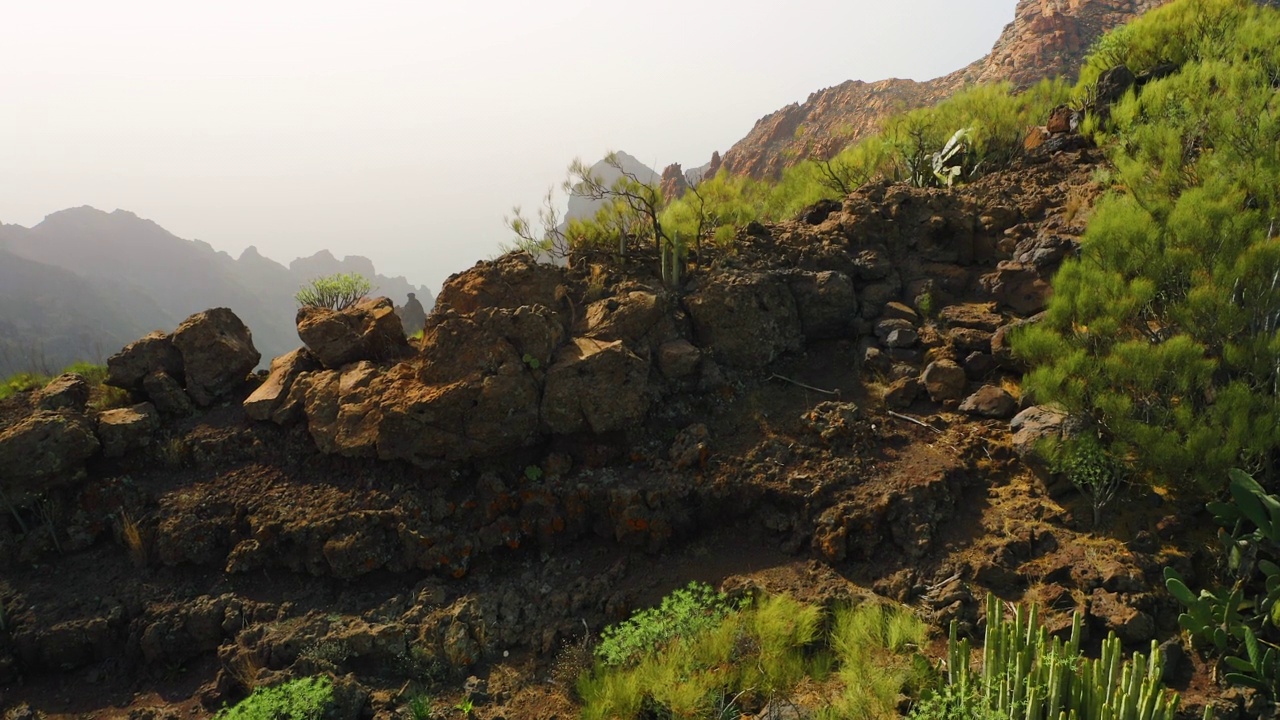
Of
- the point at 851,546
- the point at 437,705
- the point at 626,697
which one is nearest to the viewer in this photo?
the point at 626,697

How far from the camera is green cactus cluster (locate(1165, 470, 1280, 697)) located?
177 inches

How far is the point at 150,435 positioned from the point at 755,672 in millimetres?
7785

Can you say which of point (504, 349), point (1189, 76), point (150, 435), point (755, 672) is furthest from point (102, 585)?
point (1189, 76)

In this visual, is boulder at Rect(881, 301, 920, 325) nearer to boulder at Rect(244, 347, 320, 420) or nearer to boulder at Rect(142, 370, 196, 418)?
boulder at Rect(244, 347, 320, 420)

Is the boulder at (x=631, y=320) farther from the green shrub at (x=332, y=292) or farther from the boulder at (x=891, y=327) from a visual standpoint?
the green shrub at (x=332, y=292)

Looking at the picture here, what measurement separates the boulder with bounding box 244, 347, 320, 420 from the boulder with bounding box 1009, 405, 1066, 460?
869 cm

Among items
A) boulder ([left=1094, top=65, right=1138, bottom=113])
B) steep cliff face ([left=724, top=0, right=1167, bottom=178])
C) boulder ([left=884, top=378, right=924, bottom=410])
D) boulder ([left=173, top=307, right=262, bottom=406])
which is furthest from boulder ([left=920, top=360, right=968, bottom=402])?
steep cliff face ([left=724, top=0, right=1167, bottom=178])

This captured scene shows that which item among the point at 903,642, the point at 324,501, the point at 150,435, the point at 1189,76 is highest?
the point at 1189,76

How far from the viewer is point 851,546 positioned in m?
6.37

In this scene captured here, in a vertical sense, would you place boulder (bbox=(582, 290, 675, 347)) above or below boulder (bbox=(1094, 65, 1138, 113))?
Answer: below

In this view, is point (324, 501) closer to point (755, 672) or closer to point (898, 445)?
point (755, 672)

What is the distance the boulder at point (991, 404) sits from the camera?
7.34 m

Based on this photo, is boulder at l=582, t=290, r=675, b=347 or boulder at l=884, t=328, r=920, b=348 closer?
boulder at l=582, t=290, r=675, b=347

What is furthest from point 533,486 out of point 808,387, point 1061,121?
point 1061,121
